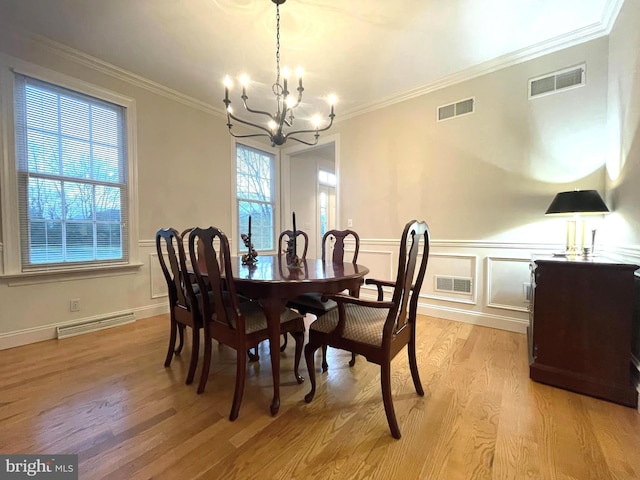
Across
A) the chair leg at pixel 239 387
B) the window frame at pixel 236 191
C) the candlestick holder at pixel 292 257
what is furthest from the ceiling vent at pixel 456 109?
the chair leg at pixel 239 387

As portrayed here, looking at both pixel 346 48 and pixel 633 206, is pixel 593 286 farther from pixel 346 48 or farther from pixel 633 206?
pixel 346 48

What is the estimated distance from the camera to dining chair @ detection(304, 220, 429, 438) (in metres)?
1.26

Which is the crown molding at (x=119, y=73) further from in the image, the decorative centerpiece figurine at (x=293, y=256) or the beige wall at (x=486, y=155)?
the decorative centerpiece figurine at (x=293, y=256)

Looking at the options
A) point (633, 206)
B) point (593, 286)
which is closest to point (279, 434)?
point (593, 286)

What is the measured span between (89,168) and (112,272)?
1.09m

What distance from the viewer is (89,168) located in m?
2.67

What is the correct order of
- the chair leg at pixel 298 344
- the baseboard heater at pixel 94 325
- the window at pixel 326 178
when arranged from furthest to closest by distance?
the window at pixel 326 178 → the baseboard heater at pixel 94 325 → the chair leg at pixel 298 344

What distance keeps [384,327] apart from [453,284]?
6.81 ft

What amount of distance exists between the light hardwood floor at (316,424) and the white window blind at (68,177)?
1038 mm

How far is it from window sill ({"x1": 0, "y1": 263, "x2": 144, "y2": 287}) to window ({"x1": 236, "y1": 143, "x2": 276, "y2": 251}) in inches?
60.3

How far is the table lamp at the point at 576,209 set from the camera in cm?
187

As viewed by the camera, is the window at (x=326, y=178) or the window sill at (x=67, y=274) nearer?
the window sill at (x=67, y=274)

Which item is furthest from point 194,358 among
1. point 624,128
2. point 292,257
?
point 624,128

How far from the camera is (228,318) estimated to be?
145cm
